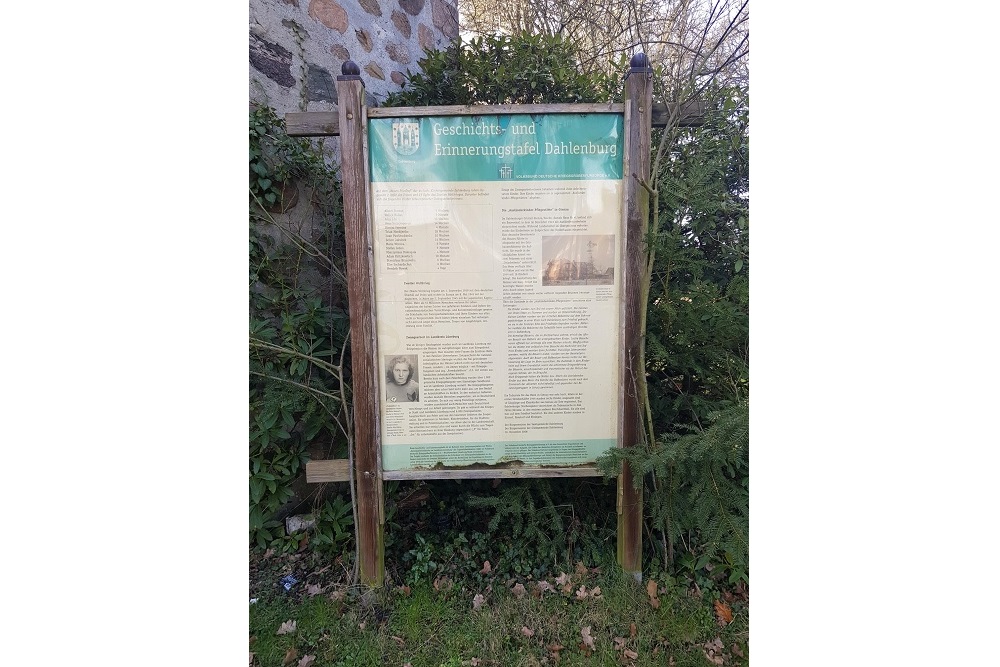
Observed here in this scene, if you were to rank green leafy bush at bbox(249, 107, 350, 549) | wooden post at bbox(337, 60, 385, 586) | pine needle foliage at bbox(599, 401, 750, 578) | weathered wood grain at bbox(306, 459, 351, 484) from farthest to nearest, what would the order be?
green leafy bush at bbox(249, 107, 350, 549) → weathered wood grain at bbox(306, 459, 351, 484) → wooden post at bbox(337, 60, 385, 586) → pine needle foliage at bbox(599, 401, 750, 578)

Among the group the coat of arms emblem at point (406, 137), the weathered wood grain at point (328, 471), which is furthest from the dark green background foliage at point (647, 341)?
the coat of arms emblem at point (406, 137)

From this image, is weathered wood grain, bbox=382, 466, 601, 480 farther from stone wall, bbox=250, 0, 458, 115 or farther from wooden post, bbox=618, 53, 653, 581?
stone wall, bbox=250, 0, 458, 115

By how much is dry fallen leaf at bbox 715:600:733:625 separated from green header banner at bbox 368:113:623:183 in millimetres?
2081

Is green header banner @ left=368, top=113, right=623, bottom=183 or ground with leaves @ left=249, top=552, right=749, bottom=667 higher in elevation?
green header banner @ left=368, top=113, right=623, bottom=183

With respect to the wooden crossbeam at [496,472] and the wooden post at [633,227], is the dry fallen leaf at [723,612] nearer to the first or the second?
the wooden post at [633,227]

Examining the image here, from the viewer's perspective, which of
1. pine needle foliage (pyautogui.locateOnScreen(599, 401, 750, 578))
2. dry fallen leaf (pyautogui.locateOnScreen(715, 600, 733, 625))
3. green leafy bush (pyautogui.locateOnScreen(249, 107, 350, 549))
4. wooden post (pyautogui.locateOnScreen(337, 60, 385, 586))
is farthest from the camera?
green leafy bush (pyautogui.locateOnScreen(249, 107, 350, 549))

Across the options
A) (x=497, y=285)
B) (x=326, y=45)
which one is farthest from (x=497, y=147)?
(x=326, y=45)

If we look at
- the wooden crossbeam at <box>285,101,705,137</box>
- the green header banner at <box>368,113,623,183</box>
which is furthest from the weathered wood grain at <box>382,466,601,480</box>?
the wooden crossbeam at <box>285,101,705,137</box>

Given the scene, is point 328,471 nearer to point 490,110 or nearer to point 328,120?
point 328,120

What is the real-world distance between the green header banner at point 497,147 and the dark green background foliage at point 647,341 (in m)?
0.41

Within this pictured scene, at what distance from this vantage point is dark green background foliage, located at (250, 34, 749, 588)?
2.03 metres

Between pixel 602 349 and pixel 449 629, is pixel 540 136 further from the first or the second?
pixel 449 629

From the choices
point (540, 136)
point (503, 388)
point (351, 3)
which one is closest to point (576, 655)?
point (503, 388)

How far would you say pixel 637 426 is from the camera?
1.96 m
